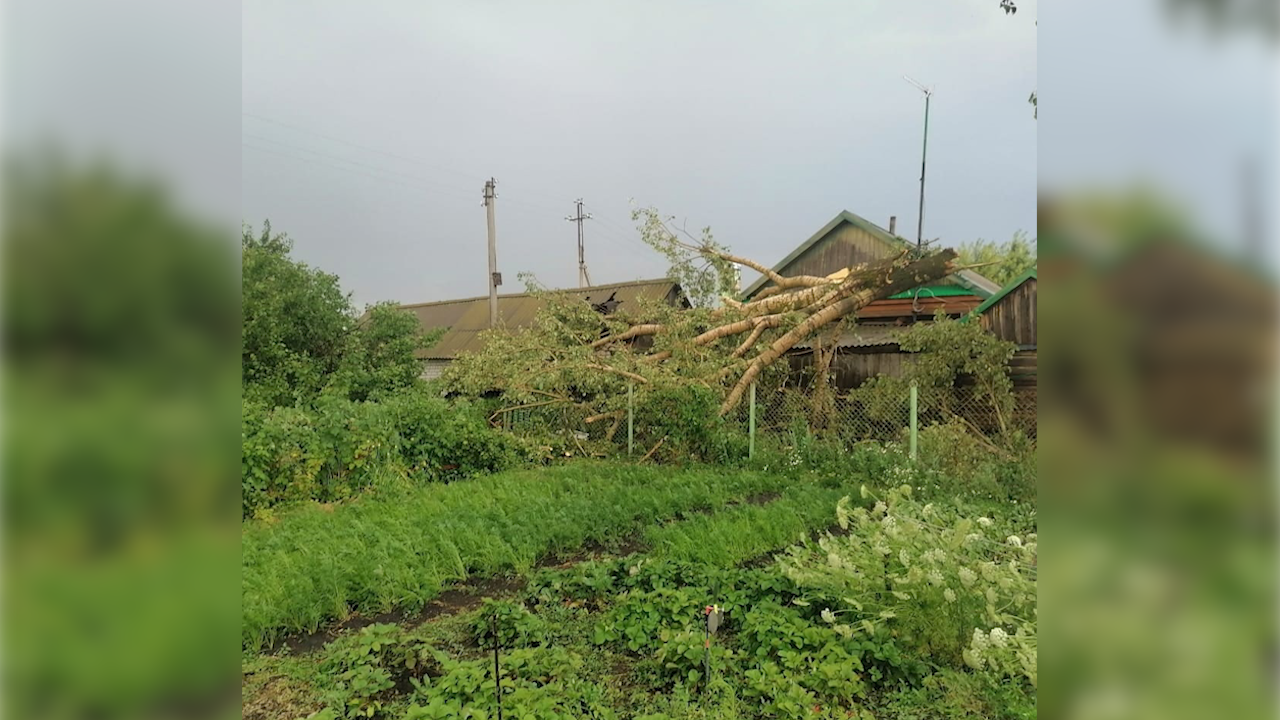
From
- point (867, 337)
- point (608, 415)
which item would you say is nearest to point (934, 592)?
point (608, 415)

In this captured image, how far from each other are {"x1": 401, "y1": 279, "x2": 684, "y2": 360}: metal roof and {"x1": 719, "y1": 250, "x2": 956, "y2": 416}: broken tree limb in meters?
7.04

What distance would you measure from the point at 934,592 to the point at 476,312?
867 inches

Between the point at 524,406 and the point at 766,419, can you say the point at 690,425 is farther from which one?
the point at 524,406

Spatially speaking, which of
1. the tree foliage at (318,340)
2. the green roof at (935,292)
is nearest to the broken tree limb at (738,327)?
the green roof at (935,292)

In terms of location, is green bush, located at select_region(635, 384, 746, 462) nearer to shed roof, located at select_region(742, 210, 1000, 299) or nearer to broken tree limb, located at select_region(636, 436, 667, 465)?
broken tree limb, located at select_region(636, 436, 667, 465)

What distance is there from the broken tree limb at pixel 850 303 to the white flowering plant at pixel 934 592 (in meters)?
5.55

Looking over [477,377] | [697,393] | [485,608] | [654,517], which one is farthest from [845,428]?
[485,608]

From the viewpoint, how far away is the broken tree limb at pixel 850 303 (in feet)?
30.1

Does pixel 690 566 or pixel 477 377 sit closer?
pixel 690 566

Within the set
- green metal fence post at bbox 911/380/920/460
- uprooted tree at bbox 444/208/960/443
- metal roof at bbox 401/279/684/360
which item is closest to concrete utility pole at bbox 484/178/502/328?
metal roof at bbox 401/279/684/360
